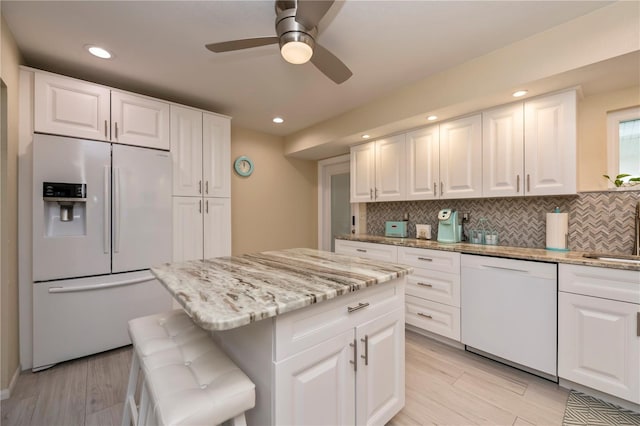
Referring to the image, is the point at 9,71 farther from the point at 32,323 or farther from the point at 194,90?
the point at 32,323

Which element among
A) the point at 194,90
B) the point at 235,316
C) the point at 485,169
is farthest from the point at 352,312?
the point at 194,90

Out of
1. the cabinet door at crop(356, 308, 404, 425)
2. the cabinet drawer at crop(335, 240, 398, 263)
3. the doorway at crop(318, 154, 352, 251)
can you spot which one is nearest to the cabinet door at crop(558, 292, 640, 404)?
the cabinet door at crop(356, 308, 404, 425)

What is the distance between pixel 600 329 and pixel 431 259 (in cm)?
113

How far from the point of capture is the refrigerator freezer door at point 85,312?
2.05 metres

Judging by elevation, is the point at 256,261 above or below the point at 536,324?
above

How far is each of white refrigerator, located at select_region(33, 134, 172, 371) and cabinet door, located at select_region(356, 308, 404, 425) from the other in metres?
2.13

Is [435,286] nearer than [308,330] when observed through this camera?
No

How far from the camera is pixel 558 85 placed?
1.96m

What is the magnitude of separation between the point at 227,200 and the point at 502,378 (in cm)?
306

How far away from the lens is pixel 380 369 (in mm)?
1370

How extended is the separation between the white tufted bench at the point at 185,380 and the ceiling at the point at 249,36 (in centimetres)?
189

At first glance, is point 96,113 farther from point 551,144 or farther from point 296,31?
point 551,144

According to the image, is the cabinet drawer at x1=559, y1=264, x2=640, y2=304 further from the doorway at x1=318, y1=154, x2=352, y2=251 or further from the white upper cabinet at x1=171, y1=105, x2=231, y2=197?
the white upper cabinet at x1=171, y1=105, x2=231, y2=197

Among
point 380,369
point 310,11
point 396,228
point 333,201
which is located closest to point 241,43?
point 310,11
